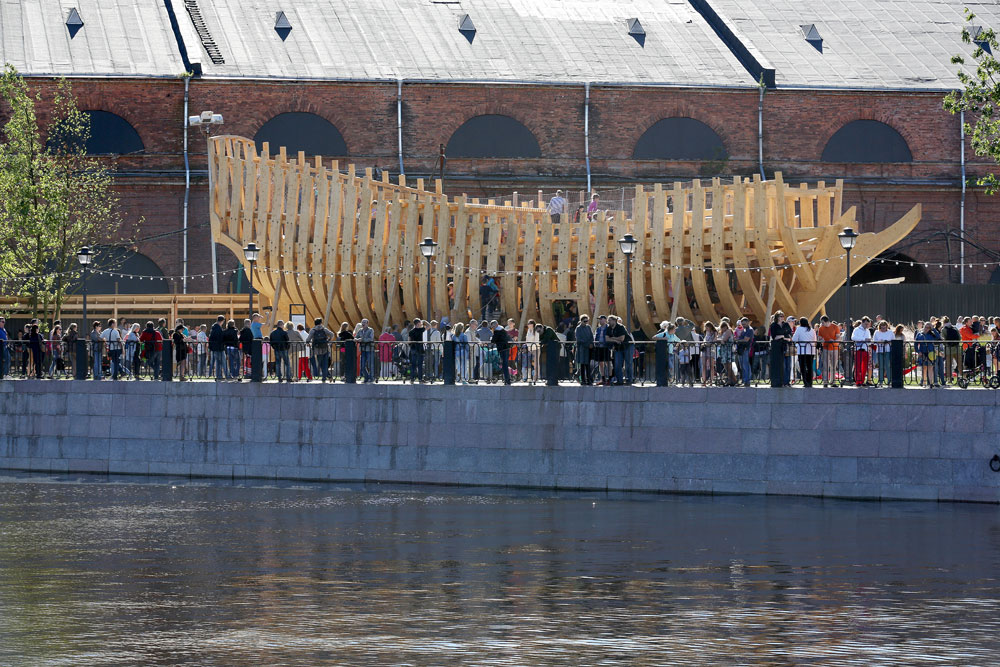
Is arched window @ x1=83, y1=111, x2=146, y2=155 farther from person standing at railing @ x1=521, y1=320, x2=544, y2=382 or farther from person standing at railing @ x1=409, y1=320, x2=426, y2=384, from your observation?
person standing at railing @ x1=521, y1=320, x2=544, y2=382

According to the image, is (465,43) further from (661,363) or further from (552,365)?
(661,363)

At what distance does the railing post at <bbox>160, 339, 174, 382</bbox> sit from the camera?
2946 centimetres

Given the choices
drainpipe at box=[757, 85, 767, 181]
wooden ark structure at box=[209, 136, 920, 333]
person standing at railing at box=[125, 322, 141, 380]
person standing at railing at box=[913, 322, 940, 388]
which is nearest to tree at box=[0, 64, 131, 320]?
wooden ark structure at box=[209, 136, 920, 333]

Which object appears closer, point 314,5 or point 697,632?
point 697,632

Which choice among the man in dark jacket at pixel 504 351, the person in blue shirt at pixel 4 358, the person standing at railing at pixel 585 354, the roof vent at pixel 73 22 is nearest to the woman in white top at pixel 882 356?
the person standing at railing at pixel 585 354

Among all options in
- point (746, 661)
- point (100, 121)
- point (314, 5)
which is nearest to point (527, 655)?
point (746, 661)

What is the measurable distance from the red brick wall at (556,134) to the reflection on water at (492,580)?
20529mm

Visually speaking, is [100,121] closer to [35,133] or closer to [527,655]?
[35,133]

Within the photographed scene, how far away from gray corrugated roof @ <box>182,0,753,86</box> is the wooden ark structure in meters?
11.5

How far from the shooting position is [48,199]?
1559 inches

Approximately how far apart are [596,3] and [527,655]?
40.0 m

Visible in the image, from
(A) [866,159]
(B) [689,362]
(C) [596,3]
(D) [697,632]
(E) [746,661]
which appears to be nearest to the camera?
(E) [746,661]

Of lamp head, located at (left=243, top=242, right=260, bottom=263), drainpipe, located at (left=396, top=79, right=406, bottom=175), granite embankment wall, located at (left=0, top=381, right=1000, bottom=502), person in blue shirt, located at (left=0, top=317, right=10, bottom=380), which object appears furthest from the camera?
drainpipe, located at (left=396, top=79, right=406, bottom=175)

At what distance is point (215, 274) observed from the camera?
1732 inches
